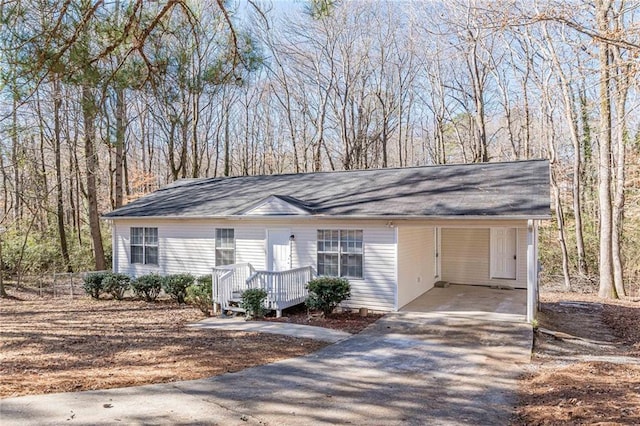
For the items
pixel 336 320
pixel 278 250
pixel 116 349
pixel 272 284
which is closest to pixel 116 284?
pixel 278 250

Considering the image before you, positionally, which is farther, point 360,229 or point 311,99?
point 311,99

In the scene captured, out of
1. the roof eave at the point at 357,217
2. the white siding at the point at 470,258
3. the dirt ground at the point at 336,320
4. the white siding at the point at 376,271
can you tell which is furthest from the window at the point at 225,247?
the white siding at the point at 470,258

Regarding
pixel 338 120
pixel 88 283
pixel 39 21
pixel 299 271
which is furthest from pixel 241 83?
pixel 338 120

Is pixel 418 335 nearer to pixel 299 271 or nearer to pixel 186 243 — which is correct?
pixel 299 271

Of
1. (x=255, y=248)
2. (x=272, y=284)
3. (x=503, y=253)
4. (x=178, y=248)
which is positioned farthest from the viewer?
(x=503, y=253)

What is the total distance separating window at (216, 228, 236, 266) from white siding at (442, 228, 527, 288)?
6561 mm

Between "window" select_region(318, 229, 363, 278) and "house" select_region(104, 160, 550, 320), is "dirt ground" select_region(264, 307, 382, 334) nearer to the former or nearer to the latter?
"house" select_region(104, 160, 550, 320)

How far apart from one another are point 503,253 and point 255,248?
7.44 metres

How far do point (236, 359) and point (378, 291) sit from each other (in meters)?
4.58

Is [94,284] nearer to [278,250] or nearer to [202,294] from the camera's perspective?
[202,294]

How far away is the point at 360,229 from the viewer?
422 inches

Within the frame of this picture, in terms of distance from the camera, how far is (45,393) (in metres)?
4.98

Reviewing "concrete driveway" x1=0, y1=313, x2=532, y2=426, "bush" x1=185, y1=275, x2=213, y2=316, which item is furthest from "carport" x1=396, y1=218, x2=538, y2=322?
"bush" x1=185, y1=275, x2=213, y2=316

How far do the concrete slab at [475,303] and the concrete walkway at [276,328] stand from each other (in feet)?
8.35
